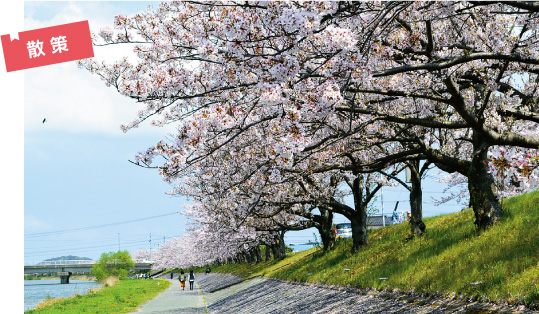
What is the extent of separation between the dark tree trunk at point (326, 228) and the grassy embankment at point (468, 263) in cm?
953

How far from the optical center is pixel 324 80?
8836mm

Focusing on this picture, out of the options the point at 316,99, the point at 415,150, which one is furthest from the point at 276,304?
the point at 316,99

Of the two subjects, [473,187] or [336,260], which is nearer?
[473,187]

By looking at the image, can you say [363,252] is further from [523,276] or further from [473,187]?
[523,276]

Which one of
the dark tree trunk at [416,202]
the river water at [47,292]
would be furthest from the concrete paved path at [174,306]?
the dark tree trunk at [416,202]

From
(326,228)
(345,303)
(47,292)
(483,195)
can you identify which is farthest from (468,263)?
(47,292)

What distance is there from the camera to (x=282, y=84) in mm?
7895

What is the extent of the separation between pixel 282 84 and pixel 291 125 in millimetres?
1185

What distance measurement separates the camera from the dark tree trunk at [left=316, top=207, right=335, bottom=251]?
102ft

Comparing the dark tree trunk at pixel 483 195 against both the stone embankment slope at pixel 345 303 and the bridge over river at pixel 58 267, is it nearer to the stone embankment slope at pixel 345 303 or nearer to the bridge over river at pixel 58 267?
the stone embankment slope at pixel 345 303

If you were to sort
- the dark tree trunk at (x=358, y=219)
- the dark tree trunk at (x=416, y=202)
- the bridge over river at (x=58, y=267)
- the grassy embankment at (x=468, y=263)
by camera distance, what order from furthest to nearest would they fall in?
the bridge over river at (x=58, y=267) < the dark tree trunk at (x=358, y=219) < the dark tree trunk at (x=416, y=202) < the grassy embankment at (x=468, y=263)

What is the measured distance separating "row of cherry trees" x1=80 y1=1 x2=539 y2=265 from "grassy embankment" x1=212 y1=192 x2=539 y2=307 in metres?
1.24

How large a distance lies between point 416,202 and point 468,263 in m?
9.51

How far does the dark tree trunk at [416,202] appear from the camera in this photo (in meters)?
21.0
